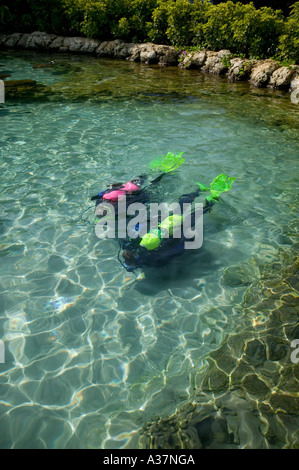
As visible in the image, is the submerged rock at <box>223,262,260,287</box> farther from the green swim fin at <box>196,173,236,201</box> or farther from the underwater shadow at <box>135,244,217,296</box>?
the green swim fin at <box>196,173,236,201</box>

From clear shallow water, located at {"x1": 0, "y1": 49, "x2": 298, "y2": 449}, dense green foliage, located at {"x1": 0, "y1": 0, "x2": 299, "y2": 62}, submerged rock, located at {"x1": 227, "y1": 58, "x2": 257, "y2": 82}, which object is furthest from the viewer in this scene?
dense green foliage, located at {"x1": 0, "y1": 0, "x2": 299, "y2": 62}

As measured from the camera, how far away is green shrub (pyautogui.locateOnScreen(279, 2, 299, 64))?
15.6 metres

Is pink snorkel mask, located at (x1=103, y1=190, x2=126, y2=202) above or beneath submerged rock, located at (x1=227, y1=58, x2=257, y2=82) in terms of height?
beneath

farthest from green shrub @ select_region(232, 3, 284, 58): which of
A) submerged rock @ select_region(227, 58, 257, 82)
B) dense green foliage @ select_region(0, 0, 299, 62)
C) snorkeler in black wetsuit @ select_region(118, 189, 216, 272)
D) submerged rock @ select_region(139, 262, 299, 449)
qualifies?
submerged rock @ select_region(139, 262, 299, 449)

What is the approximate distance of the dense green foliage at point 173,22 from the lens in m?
16.9

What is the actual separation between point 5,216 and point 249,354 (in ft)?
16.7

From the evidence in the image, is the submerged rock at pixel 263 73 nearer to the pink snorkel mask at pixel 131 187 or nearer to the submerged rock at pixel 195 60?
the submerged rock at pixel 195 60
